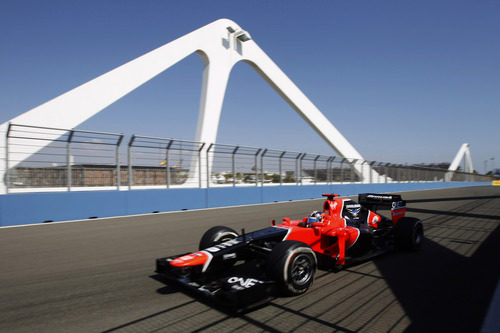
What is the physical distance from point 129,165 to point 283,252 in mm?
8615

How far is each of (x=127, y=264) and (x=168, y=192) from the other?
23.0ft

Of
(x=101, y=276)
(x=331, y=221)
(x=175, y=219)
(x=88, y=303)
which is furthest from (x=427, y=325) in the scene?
(x=175, y=219)

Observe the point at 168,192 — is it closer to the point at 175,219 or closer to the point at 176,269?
the point at 175,219

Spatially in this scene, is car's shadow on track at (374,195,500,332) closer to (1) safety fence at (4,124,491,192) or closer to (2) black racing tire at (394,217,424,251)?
(2) black racing tire at (394,217,424,251)

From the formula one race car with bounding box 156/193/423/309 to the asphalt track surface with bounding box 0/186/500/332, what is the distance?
176mm

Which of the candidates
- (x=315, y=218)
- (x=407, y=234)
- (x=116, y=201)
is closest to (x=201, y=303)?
(x=315, y=218)

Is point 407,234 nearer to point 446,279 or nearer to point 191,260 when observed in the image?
point 446,279

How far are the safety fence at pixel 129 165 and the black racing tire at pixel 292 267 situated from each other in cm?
821

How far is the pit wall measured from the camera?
8.61m

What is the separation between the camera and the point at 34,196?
8805 millimetres

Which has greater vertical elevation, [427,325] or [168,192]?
[168,192]

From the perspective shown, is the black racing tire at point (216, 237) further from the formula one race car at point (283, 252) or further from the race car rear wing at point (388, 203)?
the race car rear wing at point (388, 203)

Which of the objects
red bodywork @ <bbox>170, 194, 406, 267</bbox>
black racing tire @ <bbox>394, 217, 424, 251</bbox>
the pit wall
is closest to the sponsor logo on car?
red bodywork @ <bbox>170, 194, 406, 267</bbox>

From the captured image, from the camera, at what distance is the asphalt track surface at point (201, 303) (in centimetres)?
293
